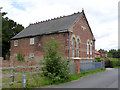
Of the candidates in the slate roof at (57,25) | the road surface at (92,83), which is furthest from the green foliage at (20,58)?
the road surface at (92,83)

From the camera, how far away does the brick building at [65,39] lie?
17.8 metres

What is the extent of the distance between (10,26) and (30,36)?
14.8 m

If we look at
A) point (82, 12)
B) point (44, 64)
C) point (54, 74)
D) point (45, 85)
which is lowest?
point (45, 85)

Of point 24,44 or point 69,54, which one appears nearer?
point 69,54

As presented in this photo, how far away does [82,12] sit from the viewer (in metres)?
21.2

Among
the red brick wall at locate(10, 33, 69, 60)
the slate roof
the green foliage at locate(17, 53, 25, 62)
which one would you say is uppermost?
the slate roof

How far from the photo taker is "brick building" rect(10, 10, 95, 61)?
17752 millimetres

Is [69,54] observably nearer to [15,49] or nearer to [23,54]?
[23,54]

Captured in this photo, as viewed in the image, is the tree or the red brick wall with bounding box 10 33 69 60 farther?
the tree

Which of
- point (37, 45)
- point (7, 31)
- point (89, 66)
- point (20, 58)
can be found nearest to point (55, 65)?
point (89, 66)

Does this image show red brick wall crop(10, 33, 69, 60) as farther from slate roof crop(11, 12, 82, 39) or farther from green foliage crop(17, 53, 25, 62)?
slate roof crop(11, 12, 82, 39)

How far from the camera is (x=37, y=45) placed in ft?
68.7

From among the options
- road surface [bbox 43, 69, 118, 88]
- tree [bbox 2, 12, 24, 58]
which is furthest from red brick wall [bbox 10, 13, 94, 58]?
tree [bbox 2, 12, 24, 58]

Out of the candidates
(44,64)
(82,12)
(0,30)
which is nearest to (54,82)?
(44,64)
